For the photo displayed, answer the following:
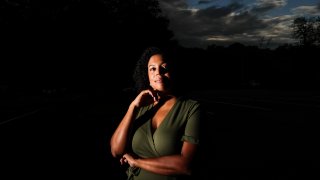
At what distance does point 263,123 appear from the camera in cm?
1368

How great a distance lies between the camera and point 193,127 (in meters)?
2.17

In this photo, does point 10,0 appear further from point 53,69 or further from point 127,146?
point 127,146

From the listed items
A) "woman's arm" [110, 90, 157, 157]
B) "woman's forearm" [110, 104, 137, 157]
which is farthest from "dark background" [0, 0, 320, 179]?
"woman's forearm" [110, 104, 137, 157]

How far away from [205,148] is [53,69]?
4396cm

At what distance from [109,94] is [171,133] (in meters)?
41.4

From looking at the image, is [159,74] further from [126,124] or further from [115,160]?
[115,160]

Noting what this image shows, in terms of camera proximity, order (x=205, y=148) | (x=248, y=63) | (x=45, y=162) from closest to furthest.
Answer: (x=205, y=148) < (x=45, y=162) < (x=248, y=63)

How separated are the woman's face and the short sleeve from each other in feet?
1.01

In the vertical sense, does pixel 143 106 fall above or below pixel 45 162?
above

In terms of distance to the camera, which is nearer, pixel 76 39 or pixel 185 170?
pixel 185 170

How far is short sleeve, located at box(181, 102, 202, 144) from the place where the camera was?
2.16 meters

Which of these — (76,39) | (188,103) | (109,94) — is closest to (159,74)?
(188,103)

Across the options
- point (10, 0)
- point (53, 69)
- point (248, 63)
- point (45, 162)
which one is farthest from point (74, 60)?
point (248, 63)

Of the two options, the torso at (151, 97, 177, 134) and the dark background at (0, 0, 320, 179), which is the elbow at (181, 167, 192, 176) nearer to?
the dark background at (0, 0, 320, 179)
